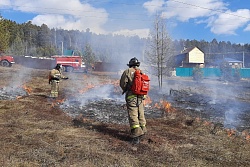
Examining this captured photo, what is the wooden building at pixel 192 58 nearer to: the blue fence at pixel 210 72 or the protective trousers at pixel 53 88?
the blue fence at pixel 210 72

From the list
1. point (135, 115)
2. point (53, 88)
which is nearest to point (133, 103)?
point (135, 115)

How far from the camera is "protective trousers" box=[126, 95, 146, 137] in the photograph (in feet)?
16.9

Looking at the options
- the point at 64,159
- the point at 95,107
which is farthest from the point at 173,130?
the point at 95,107

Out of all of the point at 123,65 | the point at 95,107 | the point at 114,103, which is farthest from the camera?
the point at 123,65

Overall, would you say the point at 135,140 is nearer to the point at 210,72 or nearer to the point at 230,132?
the point at 230,132

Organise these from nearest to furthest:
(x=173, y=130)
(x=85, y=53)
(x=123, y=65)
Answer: (x=173, y=130)
(x=85, y=53)
(x=123, y=65)

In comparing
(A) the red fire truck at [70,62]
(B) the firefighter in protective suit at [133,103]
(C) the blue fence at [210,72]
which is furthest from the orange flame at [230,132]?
(C) the blue fence at [210,72]

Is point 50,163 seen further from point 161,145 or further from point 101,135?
point 161,145

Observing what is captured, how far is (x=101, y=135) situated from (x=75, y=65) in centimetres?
2692

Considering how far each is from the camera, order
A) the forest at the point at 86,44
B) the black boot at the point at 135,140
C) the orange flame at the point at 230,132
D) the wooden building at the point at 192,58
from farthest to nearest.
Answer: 1. the wooden building at the point at 192,58
2. the forest at the point at 86,44
3. the orange flame at the point at 230,132
4. the black boot at the point at 135,140

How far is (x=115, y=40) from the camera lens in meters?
39.8

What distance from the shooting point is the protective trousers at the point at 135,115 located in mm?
5156

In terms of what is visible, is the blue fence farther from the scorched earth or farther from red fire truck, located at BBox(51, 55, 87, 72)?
the scorched earth

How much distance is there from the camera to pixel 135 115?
5297 millimetres
